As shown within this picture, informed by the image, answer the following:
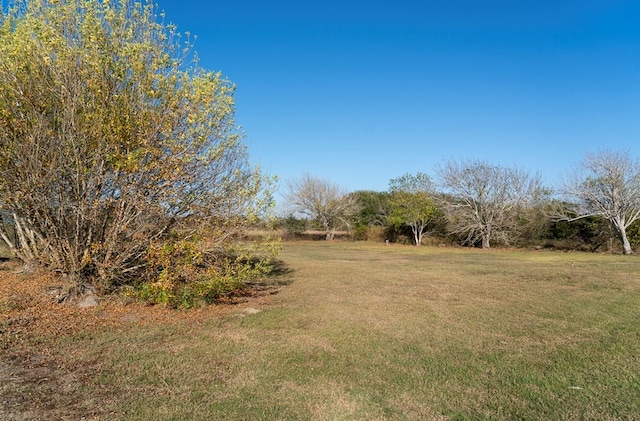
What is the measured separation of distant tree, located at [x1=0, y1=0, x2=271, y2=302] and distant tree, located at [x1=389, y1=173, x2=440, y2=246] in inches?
1104

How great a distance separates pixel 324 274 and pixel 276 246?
209 inches

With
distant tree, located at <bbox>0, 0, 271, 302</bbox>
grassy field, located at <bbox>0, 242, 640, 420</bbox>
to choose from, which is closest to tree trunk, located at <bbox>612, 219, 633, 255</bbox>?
grassy field, located at <bbox>0, 242, 640, 420</bbox>

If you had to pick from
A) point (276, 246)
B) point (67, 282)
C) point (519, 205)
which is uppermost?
point (519, 205)

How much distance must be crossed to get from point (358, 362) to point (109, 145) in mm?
5542

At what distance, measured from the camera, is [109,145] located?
748cm

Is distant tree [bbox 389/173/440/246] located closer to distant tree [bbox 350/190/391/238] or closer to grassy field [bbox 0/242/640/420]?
distant tree [bbox 350/190/391/238]

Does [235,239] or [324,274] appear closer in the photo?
[235,239]

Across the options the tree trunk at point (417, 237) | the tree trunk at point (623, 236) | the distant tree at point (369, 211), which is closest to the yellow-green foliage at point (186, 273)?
the tree trunk at point (623, 236)

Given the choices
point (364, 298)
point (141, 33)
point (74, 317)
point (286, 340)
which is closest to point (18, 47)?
point (141, 33)

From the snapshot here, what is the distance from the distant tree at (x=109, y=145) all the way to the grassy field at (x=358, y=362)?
61.4 inches

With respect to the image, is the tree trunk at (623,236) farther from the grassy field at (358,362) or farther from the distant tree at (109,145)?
the distant tree at (109,145)

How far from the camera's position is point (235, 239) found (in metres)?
9.75

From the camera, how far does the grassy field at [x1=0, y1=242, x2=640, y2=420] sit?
13.1 ft

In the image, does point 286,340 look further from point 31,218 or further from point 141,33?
point 141,33
